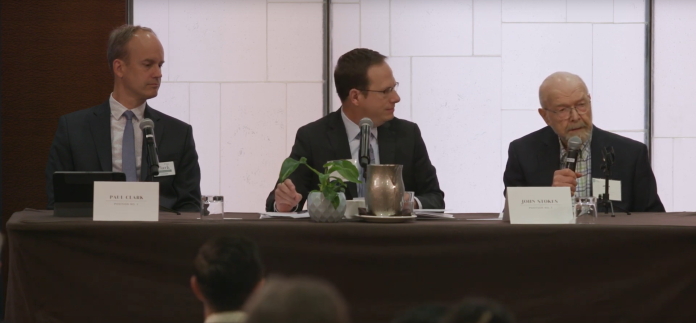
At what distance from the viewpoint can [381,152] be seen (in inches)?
138

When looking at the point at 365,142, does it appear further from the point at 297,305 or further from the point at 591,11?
the point at 591,11

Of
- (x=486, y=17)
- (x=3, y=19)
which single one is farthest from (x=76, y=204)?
(x=486, y=17)

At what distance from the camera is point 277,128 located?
183 inches

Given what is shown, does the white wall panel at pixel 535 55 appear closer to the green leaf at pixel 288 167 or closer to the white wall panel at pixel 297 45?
the white wall panel at pixel 297 45

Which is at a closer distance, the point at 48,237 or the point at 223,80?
the point at 48,237

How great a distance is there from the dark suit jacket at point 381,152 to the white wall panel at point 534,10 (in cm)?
149

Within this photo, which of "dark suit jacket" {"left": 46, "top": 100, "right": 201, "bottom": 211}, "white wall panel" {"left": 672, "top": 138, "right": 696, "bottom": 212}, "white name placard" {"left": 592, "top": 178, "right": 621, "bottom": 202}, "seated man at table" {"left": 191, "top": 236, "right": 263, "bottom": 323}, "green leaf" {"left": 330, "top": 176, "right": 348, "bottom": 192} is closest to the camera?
"seated man at table" {"left": 191, "top": 236, "right": 263, "bottom": 323}

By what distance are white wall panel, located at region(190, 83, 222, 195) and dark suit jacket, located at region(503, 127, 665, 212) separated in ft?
6.16

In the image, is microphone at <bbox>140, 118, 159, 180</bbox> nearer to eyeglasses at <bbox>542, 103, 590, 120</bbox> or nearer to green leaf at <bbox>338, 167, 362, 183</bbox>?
green leaf at <bbox>338, 167, 362, 183</bbox>

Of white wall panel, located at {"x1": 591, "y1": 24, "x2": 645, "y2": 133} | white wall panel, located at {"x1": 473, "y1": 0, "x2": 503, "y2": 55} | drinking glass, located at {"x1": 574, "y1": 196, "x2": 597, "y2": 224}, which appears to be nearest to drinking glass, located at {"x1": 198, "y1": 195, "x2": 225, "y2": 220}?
drinking glass, located at {"x1": 574, "y1": 196, "x2": 597, "y2": 224}

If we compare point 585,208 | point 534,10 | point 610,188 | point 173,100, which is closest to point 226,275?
point 585,208

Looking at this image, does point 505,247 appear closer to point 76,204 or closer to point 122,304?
point 122,304

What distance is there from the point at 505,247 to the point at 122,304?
1.18m

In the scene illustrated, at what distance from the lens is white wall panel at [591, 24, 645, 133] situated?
15.3ft
